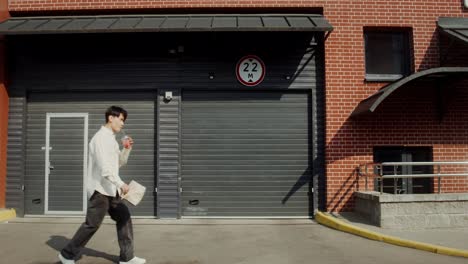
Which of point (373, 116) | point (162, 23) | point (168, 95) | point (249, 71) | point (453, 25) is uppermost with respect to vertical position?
point (453, 25)

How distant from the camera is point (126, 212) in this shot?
4863 mm

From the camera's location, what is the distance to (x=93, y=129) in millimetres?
8680

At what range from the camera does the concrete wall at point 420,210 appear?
22.8ft

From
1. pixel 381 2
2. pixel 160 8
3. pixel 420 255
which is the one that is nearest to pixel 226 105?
pixel 160 8

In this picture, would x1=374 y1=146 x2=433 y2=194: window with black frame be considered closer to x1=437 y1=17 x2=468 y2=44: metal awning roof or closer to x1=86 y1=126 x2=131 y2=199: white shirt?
x1=437 y1=17 x2=468 y2=44: metal awning roof

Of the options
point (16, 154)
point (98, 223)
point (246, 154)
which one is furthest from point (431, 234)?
point (16, 154)

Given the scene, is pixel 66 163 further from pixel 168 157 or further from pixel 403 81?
pixel 403 81

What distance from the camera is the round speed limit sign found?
862cm

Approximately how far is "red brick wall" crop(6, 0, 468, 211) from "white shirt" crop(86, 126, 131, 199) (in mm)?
4917

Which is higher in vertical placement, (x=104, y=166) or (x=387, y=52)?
(x=387, y=52)

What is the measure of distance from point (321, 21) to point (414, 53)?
2.46 metres

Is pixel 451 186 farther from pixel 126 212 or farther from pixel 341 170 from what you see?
pixel 126 212

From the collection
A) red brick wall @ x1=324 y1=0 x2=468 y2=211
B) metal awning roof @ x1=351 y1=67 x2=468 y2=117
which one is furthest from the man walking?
red brick wall @ x1=324 y1=0 x2=468 y2=211

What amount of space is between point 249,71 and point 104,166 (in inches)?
192
